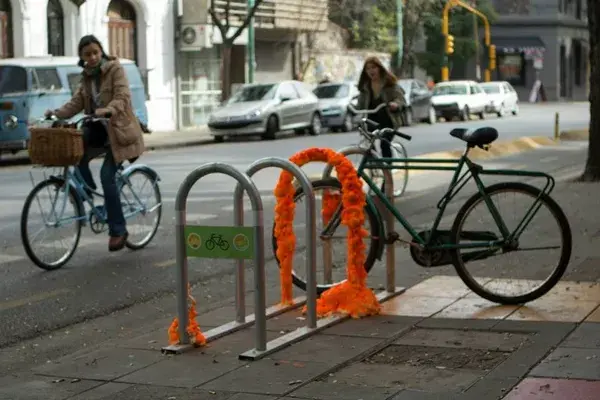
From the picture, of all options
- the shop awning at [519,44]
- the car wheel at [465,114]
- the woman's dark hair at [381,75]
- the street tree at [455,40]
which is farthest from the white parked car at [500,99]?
the woman's dark hair at [381,75]

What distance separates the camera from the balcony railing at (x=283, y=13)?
40578 millimetres

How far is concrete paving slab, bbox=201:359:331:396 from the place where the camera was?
586 centimetres

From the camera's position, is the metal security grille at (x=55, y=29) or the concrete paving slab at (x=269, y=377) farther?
the metal security grille at (x=55, y=29)

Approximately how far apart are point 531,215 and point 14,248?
535 cm

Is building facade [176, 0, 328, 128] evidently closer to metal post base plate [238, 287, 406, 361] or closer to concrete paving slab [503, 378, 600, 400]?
metal post base plate [238, 287, 406, 361]

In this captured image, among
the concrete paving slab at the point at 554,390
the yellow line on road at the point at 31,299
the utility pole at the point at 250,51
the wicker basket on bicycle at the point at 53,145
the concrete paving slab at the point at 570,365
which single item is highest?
the utility pole at the point at 250,51

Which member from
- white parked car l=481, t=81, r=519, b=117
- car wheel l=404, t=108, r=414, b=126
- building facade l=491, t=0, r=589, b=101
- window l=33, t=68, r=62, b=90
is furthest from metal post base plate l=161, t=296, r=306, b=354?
building facade l=491, t=0, r=589, b=101

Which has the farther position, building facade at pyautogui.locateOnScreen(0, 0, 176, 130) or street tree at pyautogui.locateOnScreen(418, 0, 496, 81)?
street tree at pyautogui.locateOnScreen(418, 0, 496, 81)

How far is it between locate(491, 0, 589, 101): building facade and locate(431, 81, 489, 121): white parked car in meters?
23.6

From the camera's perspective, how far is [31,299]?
8805mm

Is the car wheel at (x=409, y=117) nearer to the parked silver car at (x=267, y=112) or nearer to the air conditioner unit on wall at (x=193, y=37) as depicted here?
the parked silver car at (x=267, y=112)

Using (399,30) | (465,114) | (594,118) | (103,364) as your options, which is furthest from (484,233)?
(399,30)

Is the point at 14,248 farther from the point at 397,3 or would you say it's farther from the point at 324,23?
the point at 397,3

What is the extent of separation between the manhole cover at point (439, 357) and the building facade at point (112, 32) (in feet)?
85.1
